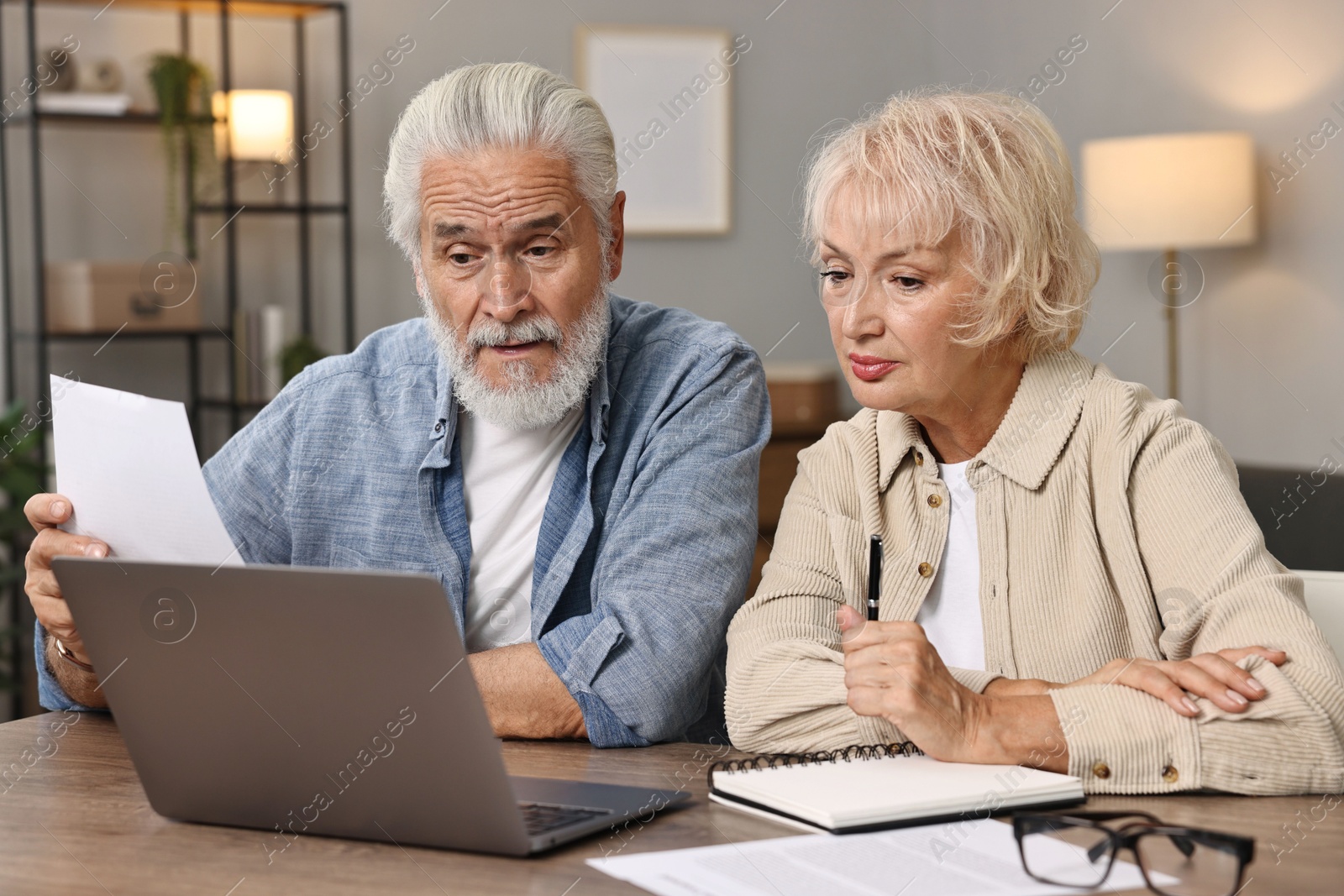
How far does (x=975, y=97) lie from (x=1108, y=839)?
938mm

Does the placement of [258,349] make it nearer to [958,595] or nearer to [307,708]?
[958,595]

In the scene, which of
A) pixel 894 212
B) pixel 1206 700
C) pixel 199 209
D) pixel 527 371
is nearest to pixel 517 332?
pixel 527 371

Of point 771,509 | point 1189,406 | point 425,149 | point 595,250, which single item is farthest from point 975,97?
point 771,509

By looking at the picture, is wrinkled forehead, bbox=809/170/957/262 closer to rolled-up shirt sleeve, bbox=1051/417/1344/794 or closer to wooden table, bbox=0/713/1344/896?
rolled-up shirt sleeve, bbox=1051/417/1344/794

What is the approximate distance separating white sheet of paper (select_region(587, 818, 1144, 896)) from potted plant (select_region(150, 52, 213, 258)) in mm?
3683

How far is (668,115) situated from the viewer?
5.11m

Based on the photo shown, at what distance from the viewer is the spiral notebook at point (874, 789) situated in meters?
1.06

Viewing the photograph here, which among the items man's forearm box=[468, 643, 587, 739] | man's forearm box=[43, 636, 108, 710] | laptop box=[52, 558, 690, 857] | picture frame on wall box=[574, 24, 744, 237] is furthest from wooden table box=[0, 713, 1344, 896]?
picture frame on wall box=[574, 24, 744, 237]

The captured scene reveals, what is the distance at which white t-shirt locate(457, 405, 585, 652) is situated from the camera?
1731 millimetres

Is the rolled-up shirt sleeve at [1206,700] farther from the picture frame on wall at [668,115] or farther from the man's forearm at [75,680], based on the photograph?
the picture frame on wall at [668,115]

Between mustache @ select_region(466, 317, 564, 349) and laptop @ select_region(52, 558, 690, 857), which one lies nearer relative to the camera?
laptop @ select_region(52, 558, 690, 857)

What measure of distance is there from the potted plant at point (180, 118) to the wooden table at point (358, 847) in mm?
→ 3257

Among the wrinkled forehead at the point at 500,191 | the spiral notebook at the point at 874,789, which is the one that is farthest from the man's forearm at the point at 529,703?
the wrinkled forehead at the point at 500,191

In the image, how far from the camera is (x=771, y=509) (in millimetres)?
4723
